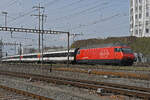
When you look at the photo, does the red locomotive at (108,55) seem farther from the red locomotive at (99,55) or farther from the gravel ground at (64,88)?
the gravel ground at (64,88)

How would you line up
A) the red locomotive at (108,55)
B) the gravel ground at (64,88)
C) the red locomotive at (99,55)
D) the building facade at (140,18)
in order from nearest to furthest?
the gravel ground at (64,88)
the red locomotive at (108,55)
the red locomotive at (99,55)
the building facade at (140,18)

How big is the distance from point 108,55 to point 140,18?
48341 mm

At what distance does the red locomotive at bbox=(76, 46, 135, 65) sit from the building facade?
3937cm

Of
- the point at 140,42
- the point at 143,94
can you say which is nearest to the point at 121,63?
the point at 143,94

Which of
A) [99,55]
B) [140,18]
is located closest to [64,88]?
[99,55]

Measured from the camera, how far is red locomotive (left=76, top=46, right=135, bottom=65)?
31.0 meters

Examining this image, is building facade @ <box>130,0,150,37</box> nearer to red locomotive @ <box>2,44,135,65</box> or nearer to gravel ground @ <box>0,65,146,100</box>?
red locomotive @ <box>2,44,135,65</box>

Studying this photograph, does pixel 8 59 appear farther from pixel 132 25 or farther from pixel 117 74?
pixel 117 74

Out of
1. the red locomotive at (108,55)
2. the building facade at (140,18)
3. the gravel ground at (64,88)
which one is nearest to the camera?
the gravel ground at (64,88)

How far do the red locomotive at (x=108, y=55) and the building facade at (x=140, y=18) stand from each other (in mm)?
39373

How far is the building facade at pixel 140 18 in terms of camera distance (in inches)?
2901

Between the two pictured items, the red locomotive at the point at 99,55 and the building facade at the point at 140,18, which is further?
the building facade at the point at 140,18

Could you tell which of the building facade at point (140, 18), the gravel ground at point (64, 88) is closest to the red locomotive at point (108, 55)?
the gravel ground at point (64, 88)

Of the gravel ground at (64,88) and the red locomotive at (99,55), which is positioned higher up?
the red locomotive at (99,55)
